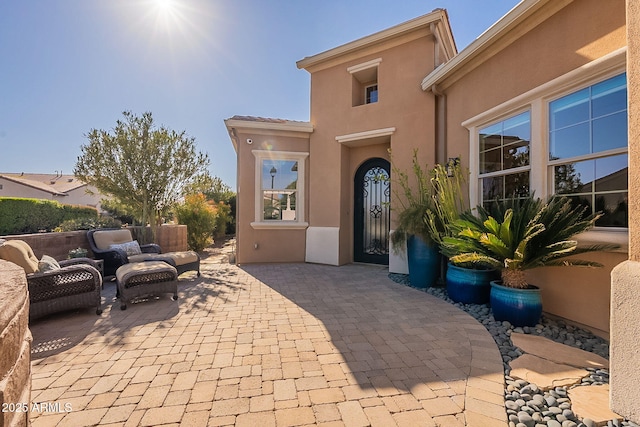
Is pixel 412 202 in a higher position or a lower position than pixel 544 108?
lower

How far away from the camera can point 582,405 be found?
218cm

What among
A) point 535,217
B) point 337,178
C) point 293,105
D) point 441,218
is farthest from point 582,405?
point 293,105

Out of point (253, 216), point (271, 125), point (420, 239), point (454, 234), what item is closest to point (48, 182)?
point (253, 216)

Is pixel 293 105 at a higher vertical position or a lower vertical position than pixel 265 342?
higher

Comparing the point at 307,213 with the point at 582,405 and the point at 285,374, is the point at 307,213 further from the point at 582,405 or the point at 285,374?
the point at 582,405

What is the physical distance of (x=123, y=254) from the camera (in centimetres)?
612

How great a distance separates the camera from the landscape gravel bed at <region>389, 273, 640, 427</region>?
2.03 metres

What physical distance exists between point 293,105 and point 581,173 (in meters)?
9.66

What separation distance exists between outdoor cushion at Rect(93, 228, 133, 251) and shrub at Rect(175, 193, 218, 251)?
13.0 feet

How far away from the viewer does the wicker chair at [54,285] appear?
12.1 ft

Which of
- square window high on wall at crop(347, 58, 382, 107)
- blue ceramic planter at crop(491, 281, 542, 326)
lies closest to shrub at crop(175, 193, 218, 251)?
square window high on wall at crop(347, 58, 382, 107)

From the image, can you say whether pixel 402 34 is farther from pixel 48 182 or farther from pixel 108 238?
pixel 48 182

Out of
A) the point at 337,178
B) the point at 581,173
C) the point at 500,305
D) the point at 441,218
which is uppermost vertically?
the point at 337,178

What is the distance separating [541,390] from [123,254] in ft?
24.3
